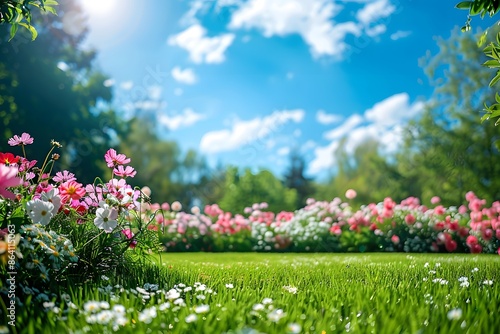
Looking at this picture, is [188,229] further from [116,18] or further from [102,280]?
[116,18]

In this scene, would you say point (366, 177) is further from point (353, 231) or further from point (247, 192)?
point (353, 231)

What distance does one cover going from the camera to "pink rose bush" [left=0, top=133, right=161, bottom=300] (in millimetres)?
3014

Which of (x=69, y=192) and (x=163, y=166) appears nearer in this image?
(x=69, y=192)

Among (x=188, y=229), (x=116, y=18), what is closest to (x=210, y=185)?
(x=116, y=18)

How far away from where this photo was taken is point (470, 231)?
29.9ft

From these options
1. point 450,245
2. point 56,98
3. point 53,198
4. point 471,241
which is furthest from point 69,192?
point 56,98

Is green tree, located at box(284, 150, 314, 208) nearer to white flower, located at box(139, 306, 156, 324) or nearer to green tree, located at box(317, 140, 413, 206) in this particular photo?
green tree, located at box(317, 140, 413, 206)

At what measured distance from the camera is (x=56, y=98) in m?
17.9

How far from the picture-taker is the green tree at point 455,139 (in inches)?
766

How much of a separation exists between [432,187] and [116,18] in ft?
49.7

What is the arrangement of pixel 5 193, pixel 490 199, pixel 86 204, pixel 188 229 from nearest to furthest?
pixel 5 193 → pixel 86 204 → pixel 188 229 → pixel 490 199

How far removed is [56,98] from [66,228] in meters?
15.5

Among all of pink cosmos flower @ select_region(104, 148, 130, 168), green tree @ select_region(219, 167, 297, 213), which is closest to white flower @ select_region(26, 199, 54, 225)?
pink cosmos flower @ select_region(104, 148, 130, 168)

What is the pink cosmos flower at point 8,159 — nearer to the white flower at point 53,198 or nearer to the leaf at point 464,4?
the white flower at point 53,198
